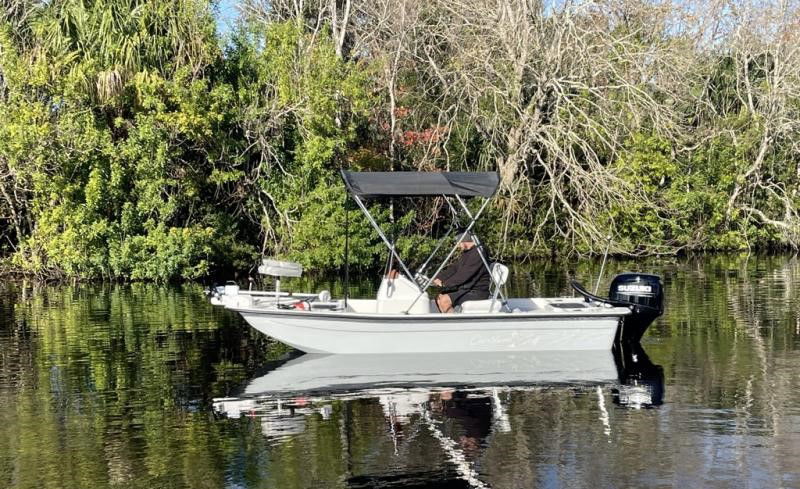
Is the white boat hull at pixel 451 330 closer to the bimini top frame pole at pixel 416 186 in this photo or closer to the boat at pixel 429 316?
the boat at pixel 429 316

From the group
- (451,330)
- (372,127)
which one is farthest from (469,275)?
(372,127)

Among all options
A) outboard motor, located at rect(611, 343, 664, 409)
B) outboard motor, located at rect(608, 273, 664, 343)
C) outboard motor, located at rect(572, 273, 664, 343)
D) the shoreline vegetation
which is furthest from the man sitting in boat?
the shoreline vegetation

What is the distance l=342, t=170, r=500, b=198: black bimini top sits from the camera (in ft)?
51.1

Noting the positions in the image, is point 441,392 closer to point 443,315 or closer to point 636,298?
point 443,315

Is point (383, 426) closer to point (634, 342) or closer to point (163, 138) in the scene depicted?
point (634, 342)

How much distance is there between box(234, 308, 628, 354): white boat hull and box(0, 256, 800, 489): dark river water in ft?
0.61

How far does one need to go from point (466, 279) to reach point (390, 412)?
Answer: 402 centimetres

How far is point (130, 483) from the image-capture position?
372 inches

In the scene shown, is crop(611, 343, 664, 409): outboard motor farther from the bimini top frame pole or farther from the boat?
the bimini top frame pole

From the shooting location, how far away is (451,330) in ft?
49.5

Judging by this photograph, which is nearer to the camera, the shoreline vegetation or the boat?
the boat

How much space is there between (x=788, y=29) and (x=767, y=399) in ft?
91.6

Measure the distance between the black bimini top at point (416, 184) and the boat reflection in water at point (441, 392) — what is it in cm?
227

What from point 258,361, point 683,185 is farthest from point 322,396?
point 683,185
